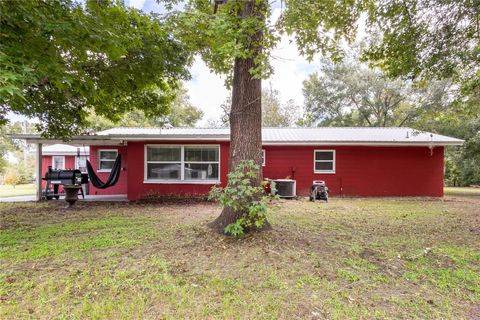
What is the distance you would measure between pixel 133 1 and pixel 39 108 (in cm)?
375

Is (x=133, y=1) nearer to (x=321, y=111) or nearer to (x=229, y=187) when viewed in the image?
(x=229, y=187)

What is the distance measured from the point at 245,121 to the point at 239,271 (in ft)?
7.73

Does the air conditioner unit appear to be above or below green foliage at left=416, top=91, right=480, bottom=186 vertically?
below

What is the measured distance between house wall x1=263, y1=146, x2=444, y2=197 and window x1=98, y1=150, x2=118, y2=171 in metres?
6.88

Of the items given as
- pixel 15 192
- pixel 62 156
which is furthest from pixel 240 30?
pixel 15 192

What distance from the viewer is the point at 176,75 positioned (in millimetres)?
7816

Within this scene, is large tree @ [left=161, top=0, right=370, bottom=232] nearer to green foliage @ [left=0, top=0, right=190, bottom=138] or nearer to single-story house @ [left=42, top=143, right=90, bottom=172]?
green foliage @ [left=0, top=0, right=190, bottom=138]

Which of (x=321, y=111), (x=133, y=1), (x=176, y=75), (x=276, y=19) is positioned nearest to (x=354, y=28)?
(x=276, y=19)

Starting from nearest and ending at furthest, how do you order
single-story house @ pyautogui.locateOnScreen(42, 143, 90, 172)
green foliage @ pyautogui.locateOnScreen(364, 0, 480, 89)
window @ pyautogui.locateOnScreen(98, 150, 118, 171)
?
green foliage @ pyautogui.locateOnScreen(364, 0, 480, 89) → window @ pyautogui.locateOnScreen(98, 150, 118, 171) → single-story house @ pyautogui.locateOnScreen(42, 143, 90, 172)

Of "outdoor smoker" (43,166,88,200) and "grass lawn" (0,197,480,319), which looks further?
"outdoor smoker" (43,166,88,200)

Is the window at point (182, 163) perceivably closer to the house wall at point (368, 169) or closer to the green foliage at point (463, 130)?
the house wall at point (368, 169)

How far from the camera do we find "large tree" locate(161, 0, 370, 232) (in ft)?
12.6

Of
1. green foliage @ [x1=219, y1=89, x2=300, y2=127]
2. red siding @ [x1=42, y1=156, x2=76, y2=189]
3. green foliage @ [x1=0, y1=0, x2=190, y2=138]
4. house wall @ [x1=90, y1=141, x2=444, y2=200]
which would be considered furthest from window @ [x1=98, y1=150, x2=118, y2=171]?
green foliage @ [x1=219, y1=89, x2=300, y2=127]

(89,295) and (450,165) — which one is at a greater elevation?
(450,165)
